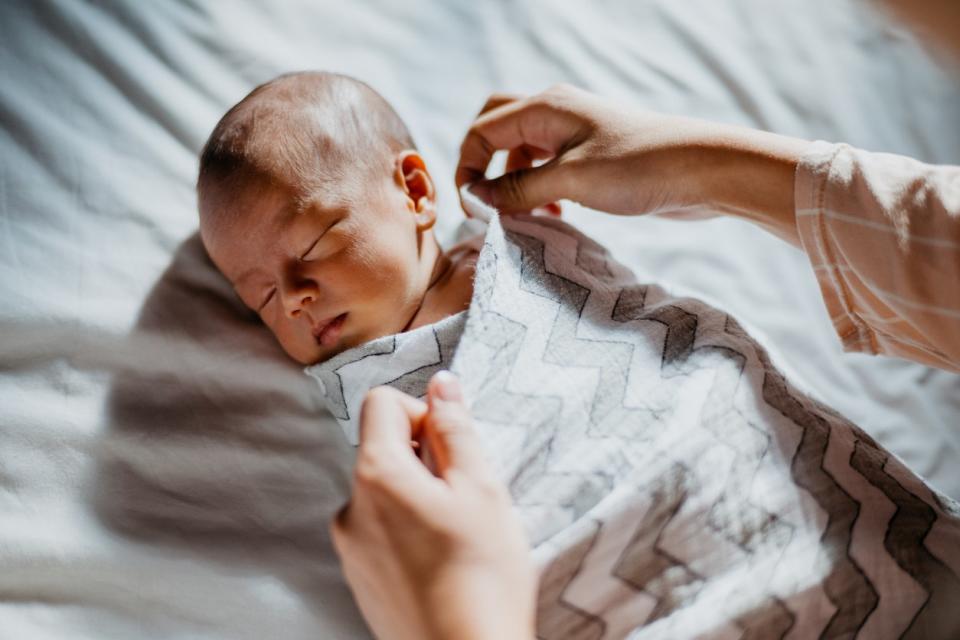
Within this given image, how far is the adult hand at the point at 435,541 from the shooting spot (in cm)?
72

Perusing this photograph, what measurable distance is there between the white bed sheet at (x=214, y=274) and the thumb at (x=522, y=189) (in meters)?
0.14

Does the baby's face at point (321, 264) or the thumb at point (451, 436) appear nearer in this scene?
the thumb at point (451, 436)

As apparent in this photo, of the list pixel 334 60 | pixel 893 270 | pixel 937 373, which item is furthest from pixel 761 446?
pixel 334 60

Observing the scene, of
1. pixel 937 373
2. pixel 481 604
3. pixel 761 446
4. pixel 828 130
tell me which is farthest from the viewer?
pixel 828 130

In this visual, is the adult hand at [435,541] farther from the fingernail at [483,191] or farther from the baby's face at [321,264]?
the fingernail at [483,191]

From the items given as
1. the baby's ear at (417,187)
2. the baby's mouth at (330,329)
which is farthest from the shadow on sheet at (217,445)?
the baby's ear at (417,187)

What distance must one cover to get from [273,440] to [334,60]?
655 millimetres

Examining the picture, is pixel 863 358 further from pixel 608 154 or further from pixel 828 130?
pixel 608 154

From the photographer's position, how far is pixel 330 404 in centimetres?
117

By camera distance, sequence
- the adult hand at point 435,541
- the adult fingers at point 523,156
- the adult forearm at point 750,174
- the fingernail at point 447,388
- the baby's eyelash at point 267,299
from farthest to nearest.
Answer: the adult fingers at point 523,156 → the baby's eyelash at point 267,299 → the adult forearm at point 750,174 → the fingernail at point 447,388 → the adult hand at point 435,541

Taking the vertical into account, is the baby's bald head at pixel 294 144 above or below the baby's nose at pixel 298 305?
above

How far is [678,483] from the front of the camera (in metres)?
0.97

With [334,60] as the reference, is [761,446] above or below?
below

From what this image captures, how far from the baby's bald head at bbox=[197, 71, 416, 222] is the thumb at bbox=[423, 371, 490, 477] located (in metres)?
0.39
